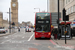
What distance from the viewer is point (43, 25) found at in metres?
22.1

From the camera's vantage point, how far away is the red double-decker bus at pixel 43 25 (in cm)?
2197

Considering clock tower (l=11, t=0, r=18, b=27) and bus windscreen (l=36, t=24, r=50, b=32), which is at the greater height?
clock tower (l=11, t=0, r=18, b=27)

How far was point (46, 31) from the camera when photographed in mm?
22016

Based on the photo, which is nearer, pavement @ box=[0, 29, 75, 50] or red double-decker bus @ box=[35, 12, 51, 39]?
pavement @ box=[0, 29, 75, 50]

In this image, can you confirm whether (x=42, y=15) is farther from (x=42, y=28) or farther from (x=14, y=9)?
(x=14, y=9)

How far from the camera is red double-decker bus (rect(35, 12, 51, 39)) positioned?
2197cm

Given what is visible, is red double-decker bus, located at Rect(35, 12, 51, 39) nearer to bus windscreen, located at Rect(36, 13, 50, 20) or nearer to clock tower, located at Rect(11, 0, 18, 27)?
bus windscreen, located at Rect(36, 13, 50, 20)

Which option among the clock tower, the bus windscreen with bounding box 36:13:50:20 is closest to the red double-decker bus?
the bus windscreen with bounding box 36:13:50:20

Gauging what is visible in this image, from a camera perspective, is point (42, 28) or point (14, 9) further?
point (14, 9)

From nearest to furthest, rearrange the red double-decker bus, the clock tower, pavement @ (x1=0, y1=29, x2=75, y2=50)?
1. pavement @ (x1=0, y1=29, x2=75, y2=50)
2. the red double-decker bus
3. the clock tower

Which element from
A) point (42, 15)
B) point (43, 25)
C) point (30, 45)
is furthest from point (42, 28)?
point (30, 45)

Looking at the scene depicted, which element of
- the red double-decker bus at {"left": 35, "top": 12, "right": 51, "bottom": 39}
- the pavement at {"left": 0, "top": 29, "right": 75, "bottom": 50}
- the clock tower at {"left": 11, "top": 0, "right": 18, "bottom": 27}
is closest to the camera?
the pavement at {"left": 0, "top": 29, "right": 75, "bottom": 50}

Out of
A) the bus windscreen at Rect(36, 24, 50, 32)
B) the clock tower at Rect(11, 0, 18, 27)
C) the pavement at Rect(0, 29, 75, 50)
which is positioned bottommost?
the pavement at Rect(0, 29, 75, 50)

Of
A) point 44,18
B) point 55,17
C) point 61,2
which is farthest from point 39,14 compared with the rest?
point 61,2
